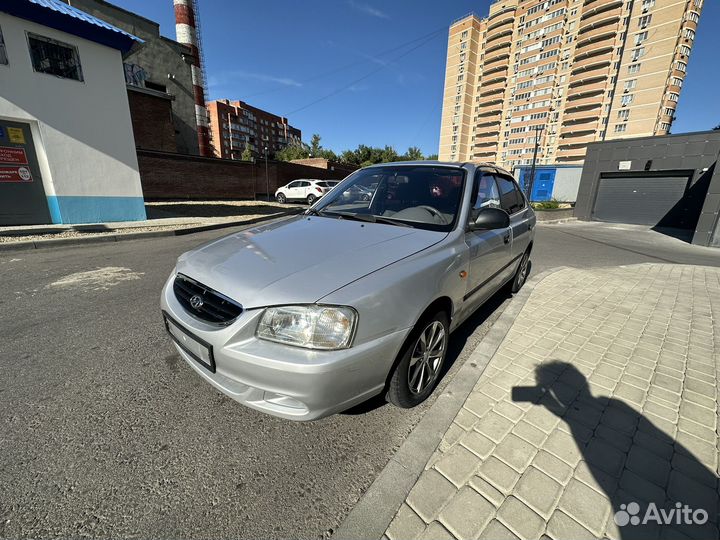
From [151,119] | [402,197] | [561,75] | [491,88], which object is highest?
[491,88]

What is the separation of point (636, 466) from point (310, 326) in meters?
2.00

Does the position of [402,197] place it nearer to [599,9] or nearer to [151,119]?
[151,119]

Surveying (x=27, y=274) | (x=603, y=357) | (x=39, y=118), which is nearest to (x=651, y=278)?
(x=603, y=357)

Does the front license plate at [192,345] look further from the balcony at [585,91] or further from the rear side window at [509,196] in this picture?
the balcony at [585,91]

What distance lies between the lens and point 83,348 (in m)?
2.84

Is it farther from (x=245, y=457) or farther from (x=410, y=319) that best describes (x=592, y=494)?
(x=245, y=457)

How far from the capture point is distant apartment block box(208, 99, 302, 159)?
75.2 meters

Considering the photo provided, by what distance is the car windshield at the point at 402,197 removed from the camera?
263 cm

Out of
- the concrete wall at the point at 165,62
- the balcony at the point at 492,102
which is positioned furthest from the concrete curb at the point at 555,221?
the balcony at the point at 492,102

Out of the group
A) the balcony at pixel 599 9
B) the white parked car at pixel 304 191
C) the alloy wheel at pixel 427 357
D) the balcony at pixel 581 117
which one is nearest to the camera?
the alloy wheel at pixel 427 357

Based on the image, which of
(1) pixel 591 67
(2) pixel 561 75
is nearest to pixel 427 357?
(1) pixel 591 67

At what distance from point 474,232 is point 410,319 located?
124cm

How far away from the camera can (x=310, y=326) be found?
5.23 feet

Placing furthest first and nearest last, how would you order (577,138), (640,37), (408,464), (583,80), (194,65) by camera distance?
1. (577,138)
2. (583,80)
3. (640,37)
4. (194,65)
5. (408,464)
